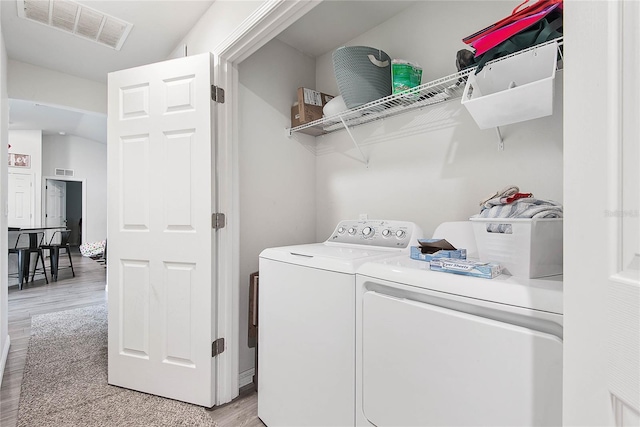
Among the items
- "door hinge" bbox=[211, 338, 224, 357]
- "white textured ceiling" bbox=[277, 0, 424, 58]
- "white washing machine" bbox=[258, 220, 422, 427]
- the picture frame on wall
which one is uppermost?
"white textured ceiling" bbox=[277, 0, 424, 58]

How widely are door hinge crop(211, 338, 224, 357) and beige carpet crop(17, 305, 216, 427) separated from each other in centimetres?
31

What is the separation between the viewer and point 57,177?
7.41 m

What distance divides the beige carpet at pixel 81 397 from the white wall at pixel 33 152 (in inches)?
238

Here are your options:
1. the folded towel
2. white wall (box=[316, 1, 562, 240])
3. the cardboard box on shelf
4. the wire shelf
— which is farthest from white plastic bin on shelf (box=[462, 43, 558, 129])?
the cardboard box on shelf

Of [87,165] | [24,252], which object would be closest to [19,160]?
[87,165]

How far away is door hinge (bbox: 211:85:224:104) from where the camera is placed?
180cm

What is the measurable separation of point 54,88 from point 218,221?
8.93 ft

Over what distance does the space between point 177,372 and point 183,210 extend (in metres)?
0.98

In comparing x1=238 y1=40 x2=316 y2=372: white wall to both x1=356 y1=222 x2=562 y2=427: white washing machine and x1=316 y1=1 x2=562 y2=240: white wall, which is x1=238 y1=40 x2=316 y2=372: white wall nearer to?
x1=316 y1=1 x2=562 y2=240: white wall

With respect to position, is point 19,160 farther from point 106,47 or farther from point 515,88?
point 515,88

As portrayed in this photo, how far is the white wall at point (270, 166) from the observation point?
6.64 ft

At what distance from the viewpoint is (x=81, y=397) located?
1817mm
